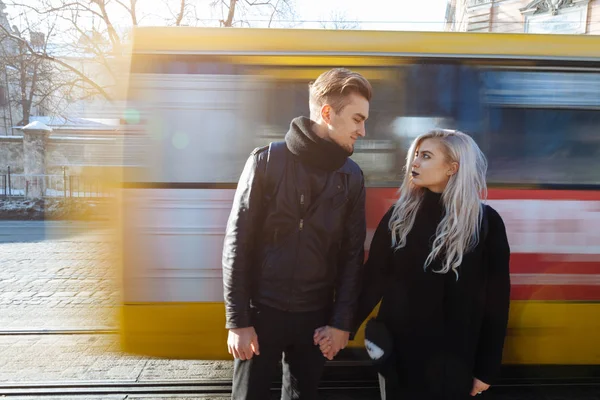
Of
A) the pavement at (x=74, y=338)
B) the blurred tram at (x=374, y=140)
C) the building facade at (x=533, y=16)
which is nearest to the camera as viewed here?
the blurred tram at (x=374, y=140)

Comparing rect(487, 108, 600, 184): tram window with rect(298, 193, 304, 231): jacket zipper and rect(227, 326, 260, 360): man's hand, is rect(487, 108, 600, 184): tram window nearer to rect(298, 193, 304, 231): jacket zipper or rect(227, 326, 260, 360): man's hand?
rect(298, 193, 304, 231): jacket zipper

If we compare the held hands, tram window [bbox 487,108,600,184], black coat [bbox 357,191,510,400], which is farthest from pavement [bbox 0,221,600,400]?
tram window [bbox 487,108,600,184]

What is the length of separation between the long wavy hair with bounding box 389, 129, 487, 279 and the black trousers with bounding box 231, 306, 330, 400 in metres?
0.57

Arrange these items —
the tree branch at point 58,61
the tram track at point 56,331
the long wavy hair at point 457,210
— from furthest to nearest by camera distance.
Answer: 1. the tree branch at point 58,61
2. the tram track at point 56,331
3. the long wavy hair at point 457,210

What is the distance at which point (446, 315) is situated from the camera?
200 cm

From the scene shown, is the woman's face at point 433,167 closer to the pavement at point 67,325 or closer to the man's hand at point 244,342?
the man's hand at point 244,342

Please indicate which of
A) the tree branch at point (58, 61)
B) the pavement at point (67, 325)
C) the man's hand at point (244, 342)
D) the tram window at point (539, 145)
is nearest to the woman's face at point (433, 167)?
the man's hand at point (244, 342)

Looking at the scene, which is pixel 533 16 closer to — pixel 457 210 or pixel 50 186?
pixel 50 186

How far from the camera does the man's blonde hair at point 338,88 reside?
6.41ft

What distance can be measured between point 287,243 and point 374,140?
1.80m

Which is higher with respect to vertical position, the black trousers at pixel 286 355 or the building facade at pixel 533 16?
the building facade at pixel 533 16

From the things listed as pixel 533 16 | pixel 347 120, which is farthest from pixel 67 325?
pixel 533 16

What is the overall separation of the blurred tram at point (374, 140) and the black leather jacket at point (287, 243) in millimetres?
1534

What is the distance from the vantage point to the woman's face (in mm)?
2031
